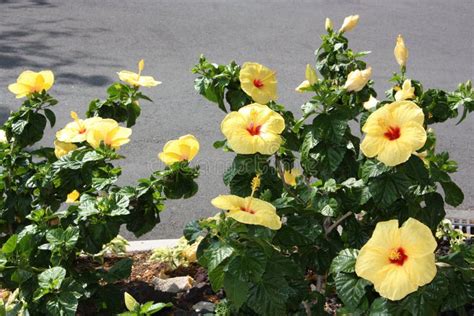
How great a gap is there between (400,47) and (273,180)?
0.72 metres

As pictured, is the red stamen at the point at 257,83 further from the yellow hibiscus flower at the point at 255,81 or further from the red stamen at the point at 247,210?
the red stamen at the point at 247,210

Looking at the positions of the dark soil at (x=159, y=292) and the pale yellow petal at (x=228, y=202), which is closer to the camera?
the pale yellow petal at (x=228, y=202)

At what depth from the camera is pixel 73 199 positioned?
3184 mm

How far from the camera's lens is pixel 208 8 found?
1059 centimetres

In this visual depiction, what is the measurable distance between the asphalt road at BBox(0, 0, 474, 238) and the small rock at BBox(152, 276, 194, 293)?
1264 mm

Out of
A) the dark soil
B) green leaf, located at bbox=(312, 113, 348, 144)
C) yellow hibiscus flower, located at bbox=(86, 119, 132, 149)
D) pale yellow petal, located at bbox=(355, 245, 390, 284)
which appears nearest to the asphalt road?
the dark soil

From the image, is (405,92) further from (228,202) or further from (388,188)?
(228,202)

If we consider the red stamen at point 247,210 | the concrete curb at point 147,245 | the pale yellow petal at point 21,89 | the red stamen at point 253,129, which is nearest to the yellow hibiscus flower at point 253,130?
the red stamen at point 253,129

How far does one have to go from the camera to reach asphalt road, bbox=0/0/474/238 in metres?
6.16

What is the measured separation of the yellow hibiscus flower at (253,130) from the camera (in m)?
2.37

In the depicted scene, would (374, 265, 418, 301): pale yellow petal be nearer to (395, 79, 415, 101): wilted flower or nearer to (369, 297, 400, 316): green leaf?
(369, 297, 400, 316): green leaf

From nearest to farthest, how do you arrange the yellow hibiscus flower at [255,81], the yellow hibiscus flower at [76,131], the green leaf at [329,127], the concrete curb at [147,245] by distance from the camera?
the green leaf at [329,127] → the yellow hibiscus flower at [255,81] → the yellow hibiscus flower at [76,131] → the concrete curb at [147,245]

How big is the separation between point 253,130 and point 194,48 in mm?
6387

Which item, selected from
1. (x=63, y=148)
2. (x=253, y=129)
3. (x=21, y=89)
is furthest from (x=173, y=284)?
(x=253, y=129)
